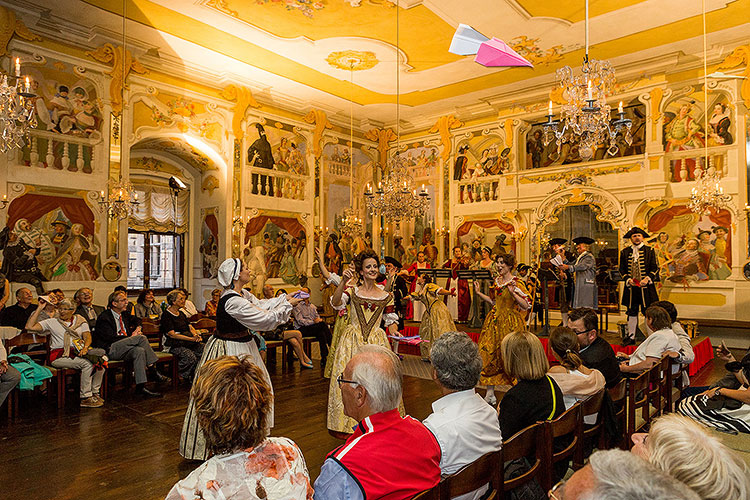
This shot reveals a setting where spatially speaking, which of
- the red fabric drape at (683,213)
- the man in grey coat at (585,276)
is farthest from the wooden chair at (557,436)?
the red fabric drape at (683,213)

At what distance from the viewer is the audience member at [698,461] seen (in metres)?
1.04

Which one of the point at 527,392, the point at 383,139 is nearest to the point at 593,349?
the point at 527,392

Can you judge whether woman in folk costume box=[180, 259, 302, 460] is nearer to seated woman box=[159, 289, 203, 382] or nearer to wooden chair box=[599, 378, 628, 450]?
wooden chair box=[599, 378, 628, 450]

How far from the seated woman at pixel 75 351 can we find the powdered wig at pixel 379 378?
15.5 feet

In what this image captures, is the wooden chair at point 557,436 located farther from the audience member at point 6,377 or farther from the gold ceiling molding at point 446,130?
the gold ceiling molding at point 446,130

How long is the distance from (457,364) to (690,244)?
9765 millimetres

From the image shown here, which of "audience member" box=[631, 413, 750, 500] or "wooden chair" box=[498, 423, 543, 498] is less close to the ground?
"audience member" box=[631, 413, 750, 500]

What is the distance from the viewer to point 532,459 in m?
2.22

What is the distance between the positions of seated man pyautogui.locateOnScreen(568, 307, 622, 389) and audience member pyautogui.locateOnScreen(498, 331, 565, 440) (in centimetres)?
126

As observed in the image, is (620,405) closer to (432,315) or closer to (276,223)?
(432,315)

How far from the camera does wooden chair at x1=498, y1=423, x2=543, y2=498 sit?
192 centimetres

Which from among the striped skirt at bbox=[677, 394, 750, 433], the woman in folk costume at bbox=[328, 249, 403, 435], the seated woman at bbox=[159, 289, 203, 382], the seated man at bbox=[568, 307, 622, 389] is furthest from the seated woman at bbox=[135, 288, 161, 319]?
the striped skirt at bbox=[677, 394, 750, 433]

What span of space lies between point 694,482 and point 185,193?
43.9 ft

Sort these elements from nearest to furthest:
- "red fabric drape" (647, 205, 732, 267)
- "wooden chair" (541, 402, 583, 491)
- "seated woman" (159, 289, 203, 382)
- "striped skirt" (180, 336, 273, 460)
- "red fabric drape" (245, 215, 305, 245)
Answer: "wooden chair" (541, 402, 583, 491) < "striped skirt" (180, 336, 273, 460) < "seated woman" (159, 289, 203, 382) < "red fabric drape" (647, 205, 732, 267) < "red fabric drape" (245, 215, 305, 245)
